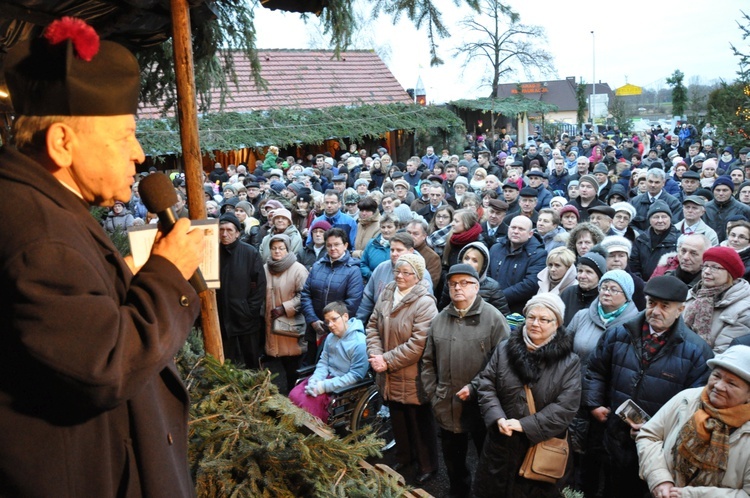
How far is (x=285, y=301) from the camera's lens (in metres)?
6.95

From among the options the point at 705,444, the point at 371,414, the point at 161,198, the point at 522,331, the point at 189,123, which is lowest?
the point at 371,414

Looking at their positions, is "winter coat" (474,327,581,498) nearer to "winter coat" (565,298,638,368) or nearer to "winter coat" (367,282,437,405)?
"winter coat" (565,298,638,368)

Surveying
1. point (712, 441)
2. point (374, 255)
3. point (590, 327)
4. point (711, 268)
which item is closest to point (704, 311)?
point (711, 268)

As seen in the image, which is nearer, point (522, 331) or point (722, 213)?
point (522, 331)

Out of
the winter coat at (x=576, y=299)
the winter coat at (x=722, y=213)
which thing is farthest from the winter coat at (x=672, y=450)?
the winter coat at (x=722, y=213)

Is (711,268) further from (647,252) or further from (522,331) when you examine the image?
(647,252)

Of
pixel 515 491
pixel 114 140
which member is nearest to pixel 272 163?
pixel 515 491

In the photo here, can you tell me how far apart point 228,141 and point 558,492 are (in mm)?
17162

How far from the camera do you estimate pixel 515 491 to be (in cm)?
424

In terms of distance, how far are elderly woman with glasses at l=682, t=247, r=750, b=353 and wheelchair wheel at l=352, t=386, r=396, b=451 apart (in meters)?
2.66

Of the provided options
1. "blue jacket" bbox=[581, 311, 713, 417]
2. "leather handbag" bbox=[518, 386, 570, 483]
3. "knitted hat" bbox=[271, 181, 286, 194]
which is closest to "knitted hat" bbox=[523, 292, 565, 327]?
"blue jacket" bbox=[581, 311, 713, 417]

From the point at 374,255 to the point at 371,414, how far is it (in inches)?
91.7

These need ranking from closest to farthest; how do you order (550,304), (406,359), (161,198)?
(161,198) → (550,304) → (406,359)

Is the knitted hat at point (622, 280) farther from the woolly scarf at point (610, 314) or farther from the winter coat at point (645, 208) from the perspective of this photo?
the winter coat at point (645, 208)
